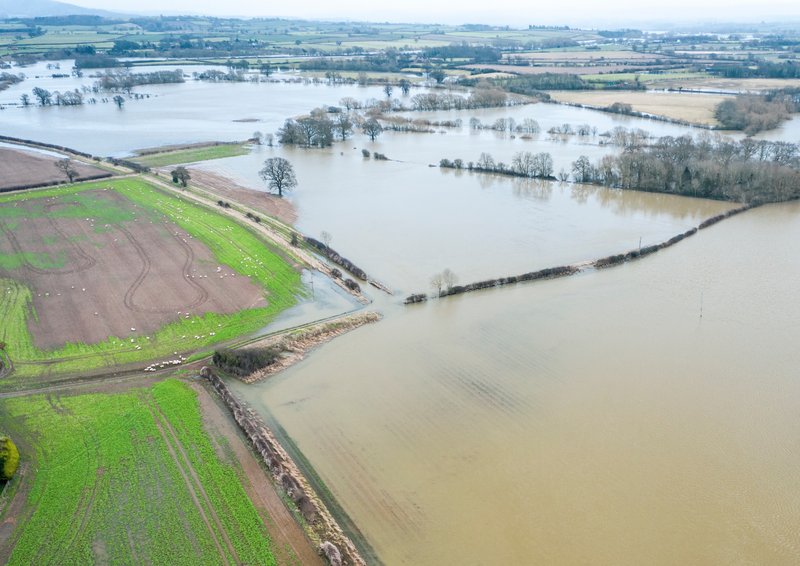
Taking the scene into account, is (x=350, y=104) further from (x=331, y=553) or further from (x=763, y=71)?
(x=331, y=553)

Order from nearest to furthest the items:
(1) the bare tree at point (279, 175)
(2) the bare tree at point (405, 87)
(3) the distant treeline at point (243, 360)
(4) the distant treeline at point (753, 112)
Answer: (3) the distant treeline at point (243, 360)
(1) the bare tree at point (279, 175)
(4) the distant treeline at point (753, 112)
(2) the bare tree at point (405, 87)

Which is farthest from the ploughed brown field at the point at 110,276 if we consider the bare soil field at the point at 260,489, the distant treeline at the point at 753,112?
the distant treeline at the point at 753,112

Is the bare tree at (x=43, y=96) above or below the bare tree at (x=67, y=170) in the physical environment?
above

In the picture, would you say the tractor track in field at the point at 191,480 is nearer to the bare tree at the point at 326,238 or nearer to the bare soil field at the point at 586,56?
the bare tree at the point at 326,238

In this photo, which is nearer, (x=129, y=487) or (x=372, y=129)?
(x=129, y=487)

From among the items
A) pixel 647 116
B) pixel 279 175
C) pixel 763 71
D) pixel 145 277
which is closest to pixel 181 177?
pixel 279 175

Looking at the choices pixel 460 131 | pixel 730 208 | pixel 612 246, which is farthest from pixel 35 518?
pixel 460 131
